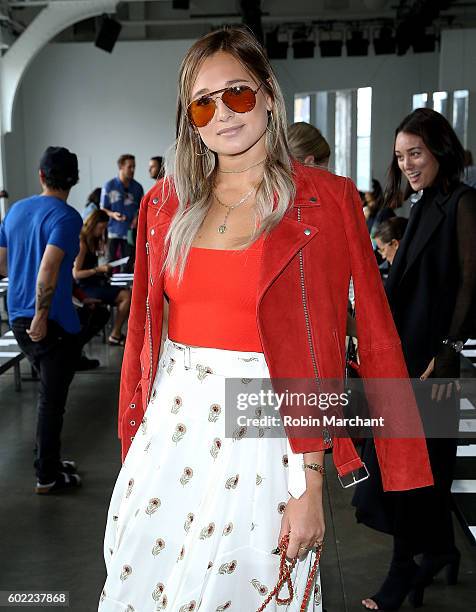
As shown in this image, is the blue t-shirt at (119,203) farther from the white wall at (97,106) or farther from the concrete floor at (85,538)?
the white wall at (97,106)

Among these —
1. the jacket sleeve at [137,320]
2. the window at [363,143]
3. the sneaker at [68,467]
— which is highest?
the window at [363,143]

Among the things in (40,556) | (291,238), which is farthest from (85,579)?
(291,238)

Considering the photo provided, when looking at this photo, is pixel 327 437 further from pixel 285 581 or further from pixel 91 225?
pixel 91 225

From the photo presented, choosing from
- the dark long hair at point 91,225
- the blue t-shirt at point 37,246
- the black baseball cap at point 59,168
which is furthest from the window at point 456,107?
the blue t-shirt at point 37,246

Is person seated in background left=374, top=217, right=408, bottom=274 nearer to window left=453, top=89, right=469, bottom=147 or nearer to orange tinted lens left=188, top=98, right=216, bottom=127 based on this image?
orange tinted lens left=188, top=98, right=216, bottom=127

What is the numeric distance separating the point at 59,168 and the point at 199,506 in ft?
7.73

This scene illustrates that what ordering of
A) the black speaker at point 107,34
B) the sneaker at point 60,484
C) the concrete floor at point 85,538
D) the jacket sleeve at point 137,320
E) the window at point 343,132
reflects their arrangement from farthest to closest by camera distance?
the window at point 343,132
the black speaker at point 107,34
the sneaker at point 60,484
the concrete floor at point 85,538
the jacket sleeve at point 137,320

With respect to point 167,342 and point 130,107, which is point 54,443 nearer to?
→ point 167,342

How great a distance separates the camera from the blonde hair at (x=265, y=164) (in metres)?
1.46

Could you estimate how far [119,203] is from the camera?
28.9 feet

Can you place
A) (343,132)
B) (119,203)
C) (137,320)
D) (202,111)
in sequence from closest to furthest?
(202,111) → (137,320) → (119,203) → (343,132)

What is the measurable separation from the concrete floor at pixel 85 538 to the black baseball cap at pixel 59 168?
1.45 metres

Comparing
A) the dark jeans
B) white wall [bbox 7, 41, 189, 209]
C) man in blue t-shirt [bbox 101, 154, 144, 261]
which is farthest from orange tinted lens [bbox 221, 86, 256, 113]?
white wall [bbox 7, 41, 189, 209]

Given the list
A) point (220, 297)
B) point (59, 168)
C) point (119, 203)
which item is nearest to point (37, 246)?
point (59, 168)
